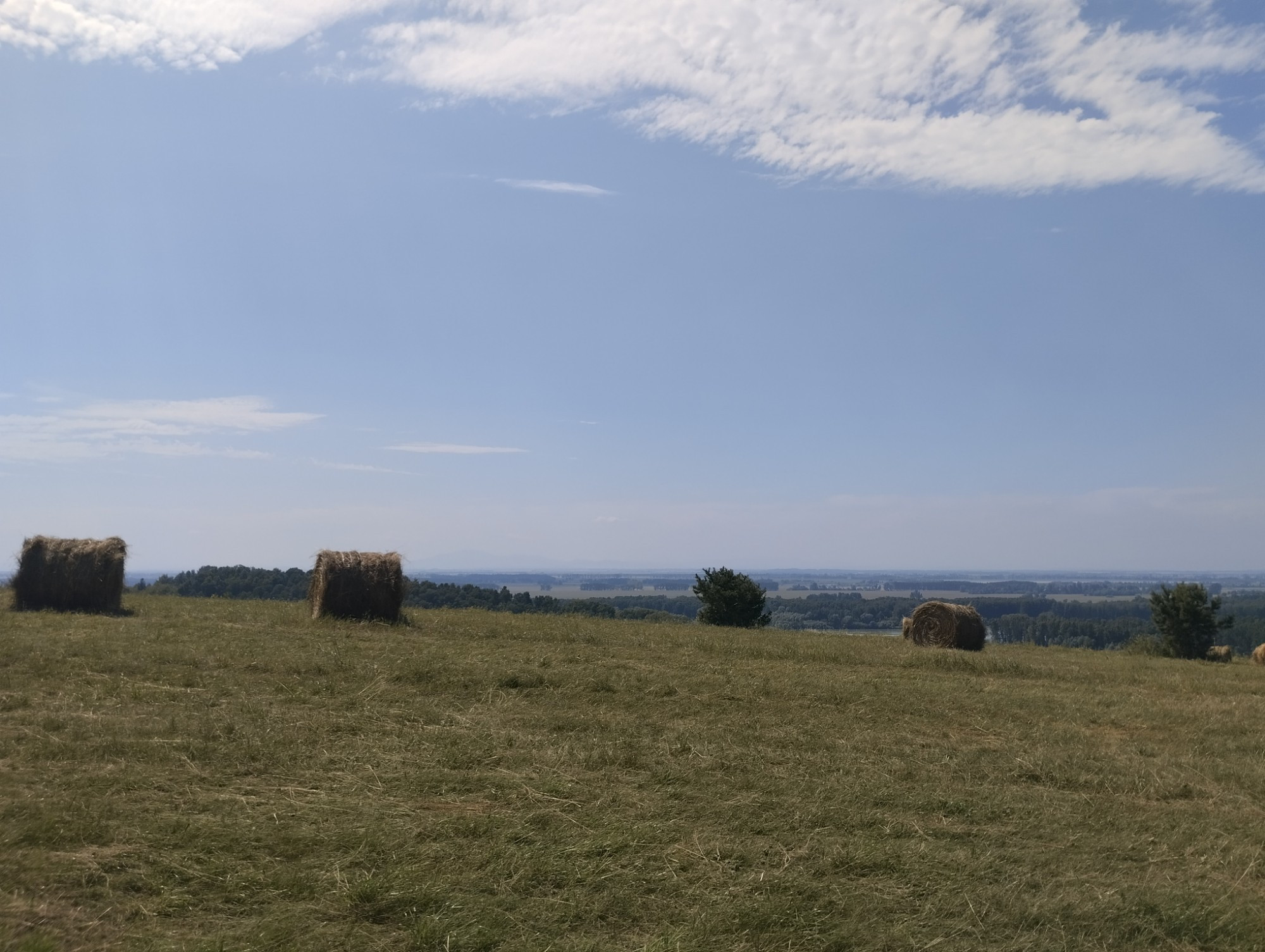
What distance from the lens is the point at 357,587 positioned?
18422 millimetres

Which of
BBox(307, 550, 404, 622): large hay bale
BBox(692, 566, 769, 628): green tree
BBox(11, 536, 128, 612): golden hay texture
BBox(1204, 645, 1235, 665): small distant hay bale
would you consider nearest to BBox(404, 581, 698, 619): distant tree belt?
BBox(692, 566, 769, 628): green tree

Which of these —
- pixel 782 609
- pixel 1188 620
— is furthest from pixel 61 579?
pixel 782 609

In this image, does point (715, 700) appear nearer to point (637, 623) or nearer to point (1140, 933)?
point (1140, 933)

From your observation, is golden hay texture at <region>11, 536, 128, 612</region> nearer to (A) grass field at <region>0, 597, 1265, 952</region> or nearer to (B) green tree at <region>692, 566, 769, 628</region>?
(A) grass field at <region>0, 597, 1265, 952</region>

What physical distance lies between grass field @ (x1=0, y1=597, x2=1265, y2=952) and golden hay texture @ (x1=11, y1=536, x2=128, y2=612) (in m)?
5.60

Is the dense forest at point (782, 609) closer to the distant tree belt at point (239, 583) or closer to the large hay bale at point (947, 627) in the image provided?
the distant tree belt at point (239, 583)

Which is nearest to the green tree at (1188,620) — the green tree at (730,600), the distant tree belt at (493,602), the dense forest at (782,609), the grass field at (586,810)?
the dense forest at (782,609)

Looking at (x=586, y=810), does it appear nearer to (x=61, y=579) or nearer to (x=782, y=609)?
(x=61, y=579)

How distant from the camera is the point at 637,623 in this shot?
2341 cm

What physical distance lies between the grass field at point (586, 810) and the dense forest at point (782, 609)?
982cm

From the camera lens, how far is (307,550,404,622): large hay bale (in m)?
18.3

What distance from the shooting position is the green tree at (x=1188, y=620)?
1138 inches

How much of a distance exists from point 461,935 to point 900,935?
7.46 ft

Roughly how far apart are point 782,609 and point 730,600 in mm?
51306
